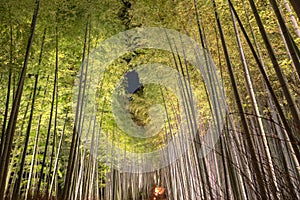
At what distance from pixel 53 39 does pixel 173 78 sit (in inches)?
107

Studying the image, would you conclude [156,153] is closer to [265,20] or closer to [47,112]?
[47,112]

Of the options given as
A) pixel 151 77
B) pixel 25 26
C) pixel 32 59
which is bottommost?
pixel 32 59

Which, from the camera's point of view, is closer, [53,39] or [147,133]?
[53,39]

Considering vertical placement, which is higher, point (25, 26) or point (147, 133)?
point (147, 133)

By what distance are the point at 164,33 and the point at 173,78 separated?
1.36m

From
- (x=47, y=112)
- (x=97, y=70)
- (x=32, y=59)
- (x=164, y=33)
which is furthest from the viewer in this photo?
(x=97, y=70)

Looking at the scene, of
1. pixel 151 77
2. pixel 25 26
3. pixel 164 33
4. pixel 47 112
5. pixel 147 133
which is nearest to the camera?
pixel 25 26

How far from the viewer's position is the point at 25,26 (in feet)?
13.1

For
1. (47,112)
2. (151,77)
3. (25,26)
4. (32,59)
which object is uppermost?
(151,77)

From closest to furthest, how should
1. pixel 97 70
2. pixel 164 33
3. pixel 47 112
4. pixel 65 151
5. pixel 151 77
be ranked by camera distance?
pixel 164 33
pixel 47 112
pixel 97 70
pixel 151 77
pixel 65 151

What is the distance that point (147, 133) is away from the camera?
1305 cm

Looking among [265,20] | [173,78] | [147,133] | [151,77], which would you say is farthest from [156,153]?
A: [265,20]

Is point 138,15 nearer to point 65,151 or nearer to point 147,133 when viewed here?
point 65,151

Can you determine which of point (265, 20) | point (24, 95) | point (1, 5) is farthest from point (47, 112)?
point (265, 20)
